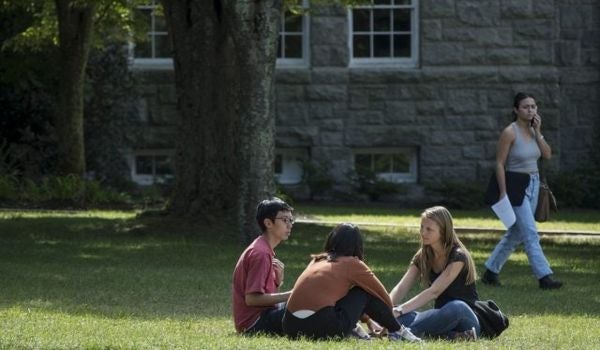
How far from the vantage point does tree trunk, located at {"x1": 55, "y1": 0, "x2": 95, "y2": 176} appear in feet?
69.5

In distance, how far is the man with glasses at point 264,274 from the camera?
9.39m

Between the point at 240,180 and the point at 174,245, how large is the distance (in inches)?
46.5

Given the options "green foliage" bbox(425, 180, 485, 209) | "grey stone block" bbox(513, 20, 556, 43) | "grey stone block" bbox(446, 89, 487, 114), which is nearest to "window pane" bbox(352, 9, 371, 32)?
"grey stone block" bbox(446, 89, 487, 114)

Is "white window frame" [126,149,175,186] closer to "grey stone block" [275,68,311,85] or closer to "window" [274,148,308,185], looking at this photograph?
"window" [274,148,308,185]

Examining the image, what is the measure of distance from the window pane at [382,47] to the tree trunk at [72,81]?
16.7 feet

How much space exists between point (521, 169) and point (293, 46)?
11.4 m

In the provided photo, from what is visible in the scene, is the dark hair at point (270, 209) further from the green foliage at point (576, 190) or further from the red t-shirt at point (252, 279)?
the green foliage at point (576, 190)

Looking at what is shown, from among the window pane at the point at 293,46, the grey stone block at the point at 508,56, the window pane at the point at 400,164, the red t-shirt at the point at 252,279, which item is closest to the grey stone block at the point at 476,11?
the grey stone block at the point at 508,56

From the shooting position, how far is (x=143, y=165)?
24016 millimetres

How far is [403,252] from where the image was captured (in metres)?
16.0

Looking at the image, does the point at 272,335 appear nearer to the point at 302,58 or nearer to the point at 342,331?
the point at 342,331

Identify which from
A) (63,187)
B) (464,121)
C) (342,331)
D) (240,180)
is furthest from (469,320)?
(464,121)

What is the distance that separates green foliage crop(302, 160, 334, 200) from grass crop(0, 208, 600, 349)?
10.5ft

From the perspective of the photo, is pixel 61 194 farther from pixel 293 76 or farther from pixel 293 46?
pixel 293 46
